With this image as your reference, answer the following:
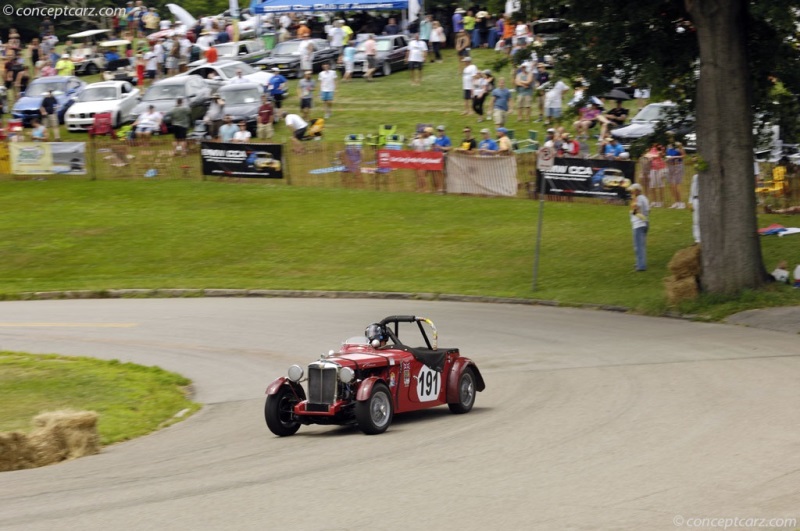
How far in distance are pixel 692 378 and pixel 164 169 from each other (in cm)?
2552

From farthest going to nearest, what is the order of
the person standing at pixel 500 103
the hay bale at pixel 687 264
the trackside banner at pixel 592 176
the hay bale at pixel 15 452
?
the person standing at pixel 500 103 → the trackside banner at pixel 592 176 → the hay bale at pixel 687 264 → the hay bale at pixel 15 452

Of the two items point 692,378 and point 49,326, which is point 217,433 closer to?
→ point 692,378

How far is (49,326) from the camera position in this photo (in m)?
21.9

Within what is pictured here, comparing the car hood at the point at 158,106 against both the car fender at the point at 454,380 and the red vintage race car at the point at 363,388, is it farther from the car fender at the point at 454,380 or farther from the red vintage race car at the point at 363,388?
the red vintage race car at the point at 363,388

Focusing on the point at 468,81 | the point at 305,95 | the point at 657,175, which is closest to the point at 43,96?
the point at 305,95

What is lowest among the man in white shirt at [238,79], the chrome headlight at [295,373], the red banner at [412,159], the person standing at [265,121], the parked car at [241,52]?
the chrome headlight at [295,373]

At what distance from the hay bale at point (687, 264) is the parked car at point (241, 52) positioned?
3385 cm

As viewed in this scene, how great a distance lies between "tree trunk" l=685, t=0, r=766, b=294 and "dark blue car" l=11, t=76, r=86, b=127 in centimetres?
2989

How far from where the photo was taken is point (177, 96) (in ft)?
135

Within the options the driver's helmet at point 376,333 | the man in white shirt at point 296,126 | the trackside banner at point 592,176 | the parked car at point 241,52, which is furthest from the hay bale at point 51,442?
the parked car at point 241,52

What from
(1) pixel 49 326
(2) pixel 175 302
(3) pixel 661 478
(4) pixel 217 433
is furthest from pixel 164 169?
(3) pixel 661 478

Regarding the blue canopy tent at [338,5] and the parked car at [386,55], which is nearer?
the parked car at [386,55]

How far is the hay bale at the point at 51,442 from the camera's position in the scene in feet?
36.9

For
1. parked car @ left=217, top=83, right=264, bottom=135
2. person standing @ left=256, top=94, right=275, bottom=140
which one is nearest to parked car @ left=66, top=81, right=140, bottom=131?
parked car @ left=217, top=83, right=264, bottom=135
